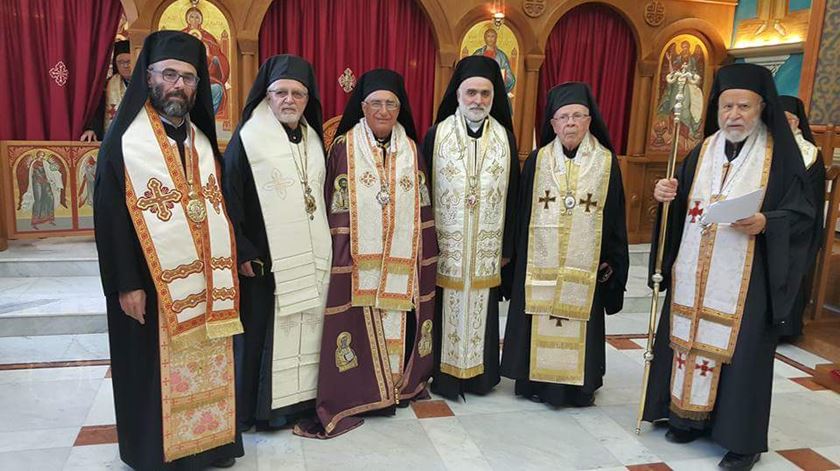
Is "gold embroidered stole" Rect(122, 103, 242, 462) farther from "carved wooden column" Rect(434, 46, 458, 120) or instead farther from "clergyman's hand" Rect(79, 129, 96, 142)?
"carved wooden column" Rect(434, 46, 458, 120)

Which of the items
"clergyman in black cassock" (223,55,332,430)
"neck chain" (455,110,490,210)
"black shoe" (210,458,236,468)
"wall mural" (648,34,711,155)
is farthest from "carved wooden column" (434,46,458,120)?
"black shoe" (210,458,236,468)

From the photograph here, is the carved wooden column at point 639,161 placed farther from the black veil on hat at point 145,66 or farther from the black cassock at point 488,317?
the black veil on hat at point 145,66

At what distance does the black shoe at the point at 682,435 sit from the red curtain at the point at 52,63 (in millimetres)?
6351

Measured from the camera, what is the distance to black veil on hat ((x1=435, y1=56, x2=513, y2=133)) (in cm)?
363

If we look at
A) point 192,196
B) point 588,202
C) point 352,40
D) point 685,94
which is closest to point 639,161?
point 685,94

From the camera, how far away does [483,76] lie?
3.62m

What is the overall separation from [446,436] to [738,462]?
1.50m

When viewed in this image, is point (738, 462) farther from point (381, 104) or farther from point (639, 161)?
point (639, 161)

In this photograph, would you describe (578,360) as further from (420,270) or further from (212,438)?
(212,438)

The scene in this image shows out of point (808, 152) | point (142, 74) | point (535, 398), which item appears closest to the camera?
point (142, 74)

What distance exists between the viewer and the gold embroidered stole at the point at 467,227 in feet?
12.1

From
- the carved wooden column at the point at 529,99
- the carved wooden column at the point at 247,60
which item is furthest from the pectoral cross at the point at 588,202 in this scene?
the carved wooden column at the point at 247,60

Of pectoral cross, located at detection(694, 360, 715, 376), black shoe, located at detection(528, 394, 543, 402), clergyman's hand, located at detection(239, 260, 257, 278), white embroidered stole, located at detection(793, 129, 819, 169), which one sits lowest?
black shoe, located at detection(528, 394, 543, 402)

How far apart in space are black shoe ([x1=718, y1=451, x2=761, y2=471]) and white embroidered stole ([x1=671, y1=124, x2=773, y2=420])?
0.23 m
